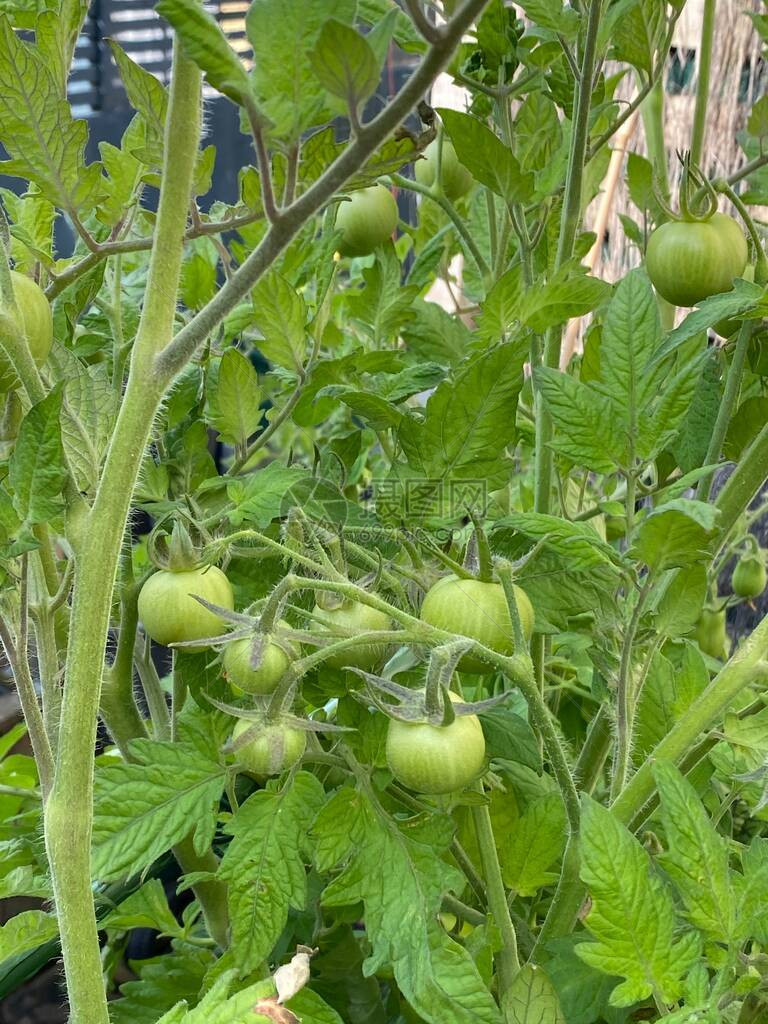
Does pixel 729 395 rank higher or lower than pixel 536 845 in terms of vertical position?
higher

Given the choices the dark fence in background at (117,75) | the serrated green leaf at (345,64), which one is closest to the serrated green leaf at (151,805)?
the serrated green leaf at (345,64)

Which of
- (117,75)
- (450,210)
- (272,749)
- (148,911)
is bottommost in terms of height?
(148,911)

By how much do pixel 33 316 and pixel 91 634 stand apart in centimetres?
15

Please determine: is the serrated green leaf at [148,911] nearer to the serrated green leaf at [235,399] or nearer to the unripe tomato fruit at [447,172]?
the serrated green leaf at [235,399]

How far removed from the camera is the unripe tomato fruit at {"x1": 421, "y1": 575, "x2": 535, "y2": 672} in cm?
41

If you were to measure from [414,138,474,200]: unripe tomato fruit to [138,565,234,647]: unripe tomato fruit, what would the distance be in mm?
399

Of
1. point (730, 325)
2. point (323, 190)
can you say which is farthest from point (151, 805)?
point (730, 325)

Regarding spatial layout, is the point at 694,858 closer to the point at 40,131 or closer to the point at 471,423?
the point at 471,423

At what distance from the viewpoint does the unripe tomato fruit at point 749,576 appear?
0.90m

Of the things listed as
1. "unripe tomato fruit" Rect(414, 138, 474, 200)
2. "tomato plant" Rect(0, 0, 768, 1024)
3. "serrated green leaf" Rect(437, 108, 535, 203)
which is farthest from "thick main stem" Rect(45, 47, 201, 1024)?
"unripe tomato fruit" Rect(414, 138, 474, 200)

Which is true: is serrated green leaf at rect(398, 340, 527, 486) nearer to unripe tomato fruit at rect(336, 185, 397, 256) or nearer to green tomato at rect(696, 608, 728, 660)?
unripe tomato fruit at rect(336, 185, 397, 256)

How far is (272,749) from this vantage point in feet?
1.32

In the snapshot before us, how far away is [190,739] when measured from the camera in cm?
48

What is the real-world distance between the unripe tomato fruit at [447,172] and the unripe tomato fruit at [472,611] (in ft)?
1.28
